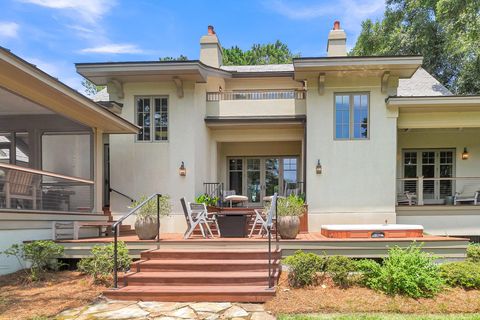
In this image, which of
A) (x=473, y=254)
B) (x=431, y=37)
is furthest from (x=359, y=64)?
(x=431, y=37)

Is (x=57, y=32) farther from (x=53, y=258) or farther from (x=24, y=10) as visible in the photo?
(x=53, y=258)

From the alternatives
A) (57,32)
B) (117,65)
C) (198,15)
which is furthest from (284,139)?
(57,32)

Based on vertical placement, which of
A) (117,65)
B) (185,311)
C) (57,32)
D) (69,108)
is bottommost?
(185,311)

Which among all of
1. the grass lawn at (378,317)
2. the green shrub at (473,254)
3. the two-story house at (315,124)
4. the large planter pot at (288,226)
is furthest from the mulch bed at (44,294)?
the green shrub at (473,254)

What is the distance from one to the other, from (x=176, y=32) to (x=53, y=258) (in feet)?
62.1

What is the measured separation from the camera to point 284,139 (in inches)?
460

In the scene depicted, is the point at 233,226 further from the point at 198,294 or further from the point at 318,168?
the point at 318,168

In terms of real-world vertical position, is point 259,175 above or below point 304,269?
above

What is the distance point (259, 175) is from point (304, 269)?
7.71 m

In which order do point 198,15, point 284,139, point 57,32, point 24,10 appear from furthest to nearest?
1. point 57,32
2. point 24,10
3. point 198,15
4. point 284,139

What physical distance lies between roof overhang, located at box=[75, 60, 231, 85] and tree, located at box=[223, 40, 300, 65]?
2812 centimetres

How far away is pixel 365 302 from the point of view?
501 cm

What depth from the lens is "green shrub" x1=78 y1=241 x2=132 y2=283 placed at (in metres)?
6.07

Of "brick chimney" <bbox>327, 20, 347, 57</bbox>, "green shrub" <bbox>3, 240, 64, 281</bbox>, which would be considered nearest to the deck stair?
"green shrub" <bbox>3, 240, 64, 281</bbox>
